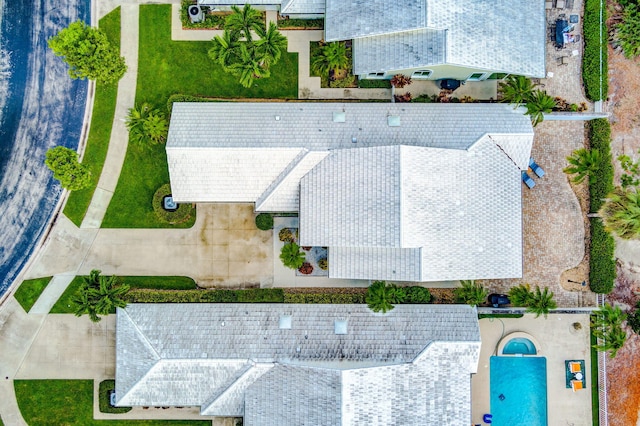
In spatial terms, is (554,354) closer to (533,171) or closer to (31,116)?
(533,171)

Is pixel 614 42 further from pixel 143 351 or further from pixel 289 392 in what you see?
pixel 143 351

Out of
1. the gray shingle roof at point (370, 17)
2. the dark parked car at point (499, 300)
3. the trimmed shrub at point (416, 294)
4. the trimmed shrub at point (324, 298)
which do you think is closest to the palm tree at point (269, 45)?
the gray shingle roof at point (370, 17)

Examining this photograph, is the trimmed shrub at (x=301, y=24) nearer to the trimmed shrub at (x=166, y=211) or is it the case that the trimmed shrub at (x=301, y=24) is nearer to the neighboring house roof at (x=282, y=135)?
the neighboring house roof at (x=282, y=135)

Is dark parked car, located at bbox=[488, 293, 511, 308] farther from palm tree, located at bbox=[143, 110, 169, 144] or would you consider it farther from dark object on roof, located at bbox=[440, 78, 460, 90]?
palm tree, located at bbox=[143, 110, 169, 144]

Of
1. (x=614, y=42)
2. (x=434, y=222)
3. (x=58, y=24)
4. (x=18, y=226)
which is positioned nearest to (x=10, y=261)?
(x=18, y=226)

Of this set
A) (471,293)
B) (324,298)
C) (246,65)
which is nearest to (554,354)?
(471,293)

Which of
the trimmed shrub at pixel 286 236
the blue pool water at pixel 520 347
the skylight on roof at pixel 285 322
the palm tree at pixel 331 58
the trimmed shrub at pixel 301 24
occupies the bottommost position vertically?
the blue pool water at pixel 520 347
